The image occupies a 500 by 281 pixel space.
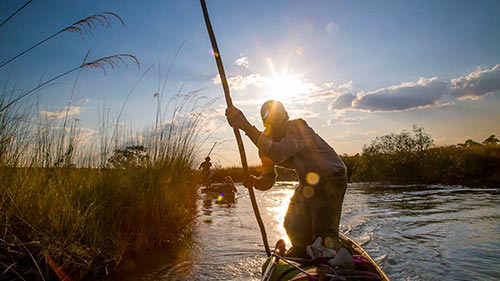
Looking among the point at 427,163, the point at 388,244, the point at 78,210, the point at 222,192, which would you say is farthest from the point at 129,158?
the point at 427,163

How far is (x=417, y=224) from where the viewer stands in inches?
358

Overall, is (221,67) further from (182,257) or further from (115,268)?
(182,257)

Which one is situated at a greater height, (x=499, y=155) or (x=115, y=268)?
(x=499, y=155)

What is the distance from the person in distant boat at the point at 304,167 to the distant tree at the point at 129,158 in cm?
A: 301

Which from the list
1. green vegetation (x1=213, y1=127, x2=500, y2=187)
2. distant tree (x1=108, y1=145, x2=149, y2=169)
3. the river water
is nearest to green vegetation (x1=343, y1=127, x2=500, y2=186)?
green vegetation (x1=213, y1=127, x2=500, y2=187)

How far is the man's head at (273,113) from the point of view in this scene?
3.80 m

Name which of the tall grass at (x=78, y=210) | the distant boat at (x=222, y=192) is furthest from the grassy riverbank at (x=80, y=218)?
the distant boat at (x=222, y=192)

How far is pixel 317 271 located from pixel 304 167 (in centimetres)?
132

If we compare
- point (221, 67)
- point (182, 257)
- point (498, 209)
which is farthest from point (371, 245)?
point (498, 209)

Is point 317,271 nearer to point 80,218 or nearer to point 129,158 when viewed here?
point 80,218

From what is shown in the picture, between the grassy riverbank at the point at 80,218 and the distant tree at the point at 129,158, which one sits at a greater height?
the distant tree at the point at 129,158

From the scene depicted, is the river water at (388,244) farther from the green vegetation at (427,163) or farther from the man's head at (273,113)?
the green vegetation at (427,163)

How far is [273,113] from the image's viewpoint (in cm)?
379

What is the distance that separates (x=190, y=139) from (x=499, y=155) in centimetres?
2258
